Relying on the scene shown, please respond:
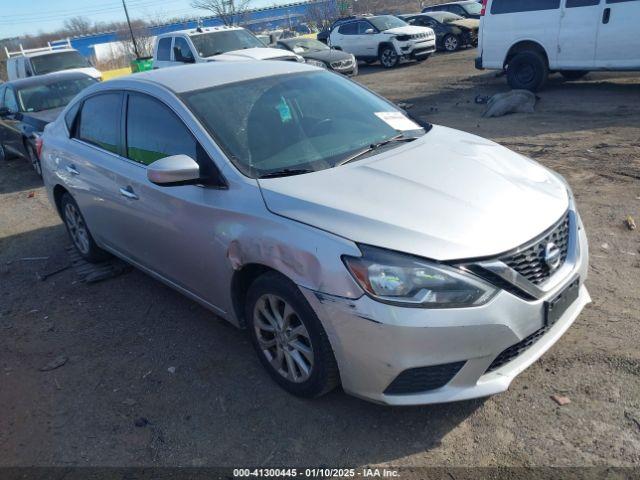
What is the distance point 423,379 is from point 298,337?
73 cm

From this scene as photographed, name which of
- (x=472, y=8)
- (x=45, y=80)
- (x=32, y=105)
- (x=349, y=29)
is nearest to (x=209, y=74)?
(x=32, y=105)

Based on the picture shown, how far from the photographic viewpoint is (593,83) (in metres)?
11.9

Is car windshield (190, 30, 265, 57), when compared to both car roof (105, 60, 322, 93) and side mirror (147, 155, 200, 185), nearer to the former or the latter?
car roof (105, 60, 322, 93)

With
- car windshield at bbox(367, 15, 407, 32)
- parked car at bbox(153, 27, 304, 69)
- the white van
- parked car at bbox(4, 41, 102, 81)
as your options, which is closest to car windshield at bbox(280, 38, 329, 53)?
car windshield at bbox(367, 15, 407, 32)

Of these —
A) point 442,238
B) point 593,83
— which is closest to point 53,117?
point 442,238

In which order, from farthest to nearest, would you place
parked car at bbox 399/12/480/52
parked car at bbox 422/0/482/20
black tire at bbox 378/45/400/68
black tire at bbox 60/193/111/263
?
parked car at bbox 422/0/482/20 → parked car at bbox 399/12/480/52 → black tire at bbox 378/45/400/68 → black tire at bbox 60/193/111/263

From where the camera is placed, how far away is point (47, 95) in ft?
32.4

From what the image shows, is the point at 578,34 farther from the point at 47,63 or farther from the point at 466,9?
the point at 466,9

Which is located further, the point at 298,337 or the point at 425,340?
the point at 298,337

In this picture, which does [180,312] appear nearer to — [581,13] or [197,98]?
[197,98]

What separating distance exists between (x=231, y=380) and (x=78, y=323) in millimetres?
1690

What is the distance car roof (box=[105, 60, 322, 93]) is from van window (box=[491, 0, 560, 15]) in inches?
335

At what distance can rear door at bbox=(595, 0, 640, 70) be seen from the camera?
9.64 m

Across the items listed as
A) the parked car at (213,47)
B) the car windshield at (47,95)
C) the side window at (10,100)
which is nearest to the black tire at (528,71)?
the parked car at (213,47)
